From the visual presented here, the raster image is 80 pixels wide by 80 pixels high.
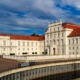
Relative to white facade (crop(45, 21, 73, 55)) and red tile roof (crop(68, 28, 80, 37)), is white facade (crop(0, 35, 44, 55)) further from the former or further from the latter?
red tile roof (crop(68, 28, 80, 37))

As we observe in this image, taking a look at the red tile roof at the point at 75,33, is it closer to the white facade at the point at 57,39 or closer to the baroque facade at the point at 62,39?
the baroque facade at the point at 62,39

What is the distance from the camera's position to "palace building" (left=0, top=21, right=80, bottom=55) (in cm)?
8356

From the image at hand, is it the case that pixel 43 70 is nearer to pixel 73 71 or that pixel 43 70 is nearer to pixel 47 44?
pixel 73 71

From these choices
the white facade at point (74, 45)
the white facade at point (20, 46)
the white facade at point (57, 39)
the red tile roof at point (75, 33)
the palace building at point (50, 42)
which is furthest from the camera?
the white facade at point (20, 46)

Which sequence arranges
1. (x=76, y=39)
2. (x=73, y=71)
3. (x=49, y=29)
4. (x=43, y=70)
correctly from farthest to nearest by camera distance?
(x=49, y=29) < (x=76, y=39) < (x=73, y=71) < (x=43, y=70)

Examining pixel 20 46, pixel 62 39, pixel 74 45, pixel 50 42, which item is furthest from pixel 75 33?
pixel 20 46

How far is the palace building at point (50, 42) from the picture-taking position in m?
83.6

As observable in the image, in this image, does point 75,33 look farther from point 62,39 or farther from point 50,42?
point 50,42

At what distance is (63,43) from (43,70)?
41.3 m

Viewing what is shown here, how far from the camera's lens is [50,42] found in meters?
93.1

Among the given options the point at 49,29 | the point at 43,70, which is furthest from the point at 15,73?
the point at 49,29

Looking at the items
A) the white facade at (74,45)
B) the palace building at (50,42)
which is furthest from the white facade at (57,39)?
the white facade at (74,45)

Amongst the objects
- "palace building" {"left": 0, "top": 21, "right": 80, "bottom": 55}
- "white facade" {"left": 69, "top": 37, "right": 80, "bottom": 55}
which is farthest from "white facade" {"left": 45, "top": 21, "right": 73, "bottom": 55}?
→ "white facade" {"left": 69, "top": 37, "right": 80, "bottom": 55}

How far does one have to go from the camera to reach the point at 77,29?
8400 centimetres
